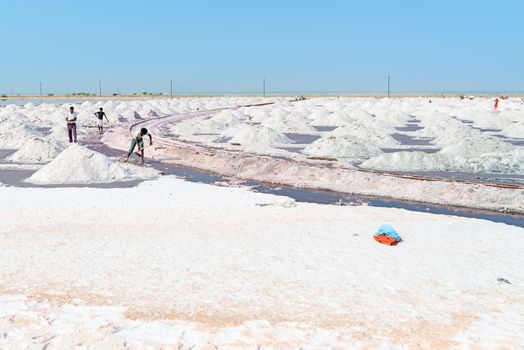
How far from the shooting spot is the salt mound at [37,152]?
16.4m

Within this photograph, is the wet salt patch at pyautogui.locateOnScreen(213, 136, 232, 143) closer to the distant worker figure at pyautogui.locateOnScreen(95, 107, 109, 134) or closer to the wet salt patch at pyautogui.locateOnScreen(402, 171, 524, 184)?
the distant worker figure at pyautogui.locateOnScreen(95, 107, 109, 134)

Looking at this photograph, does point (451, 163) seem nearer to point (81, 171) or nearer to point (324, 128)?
A: point (81, 171)

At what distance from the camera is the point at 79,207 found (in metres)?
9.94

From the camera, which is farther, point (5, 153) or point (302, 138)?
point (302, 138)

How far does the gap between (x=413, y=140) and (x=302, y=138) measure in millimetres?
5395

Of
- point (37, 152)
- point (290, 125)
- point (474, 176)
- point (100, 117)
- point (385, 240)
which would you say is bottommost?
point (385, 240)

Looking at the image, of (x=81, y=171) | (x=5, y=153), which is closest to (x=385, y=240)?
(x=81, y=171)

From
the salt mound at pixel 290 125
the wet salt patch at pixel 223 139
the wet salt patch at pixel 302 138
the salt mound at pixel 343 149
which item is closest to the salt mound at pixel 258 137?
the wet salt patch at pixel 223 139

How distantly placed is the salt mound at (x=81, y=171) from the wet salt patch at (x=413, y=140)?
43.6ft

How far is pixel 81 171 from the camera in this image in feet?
42.9

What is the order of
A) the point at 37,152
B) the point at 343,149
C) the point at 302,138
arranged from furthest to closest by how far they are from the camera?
the point at 302,138 → the point at 343,149 → the point at 37,152

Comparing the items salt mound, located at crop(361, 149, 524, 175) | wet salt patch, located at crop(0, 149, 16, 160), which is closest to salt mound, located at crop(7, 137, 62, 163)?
wet salt patch, located at crop(0, 149, 16, 160)

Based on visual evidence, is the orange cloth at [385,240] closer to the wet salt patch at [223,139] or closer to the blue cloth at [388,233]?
the blue cloth at [388,233]

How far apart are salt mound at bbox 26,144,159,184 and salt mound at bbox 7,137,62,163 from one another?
3.36 meters
